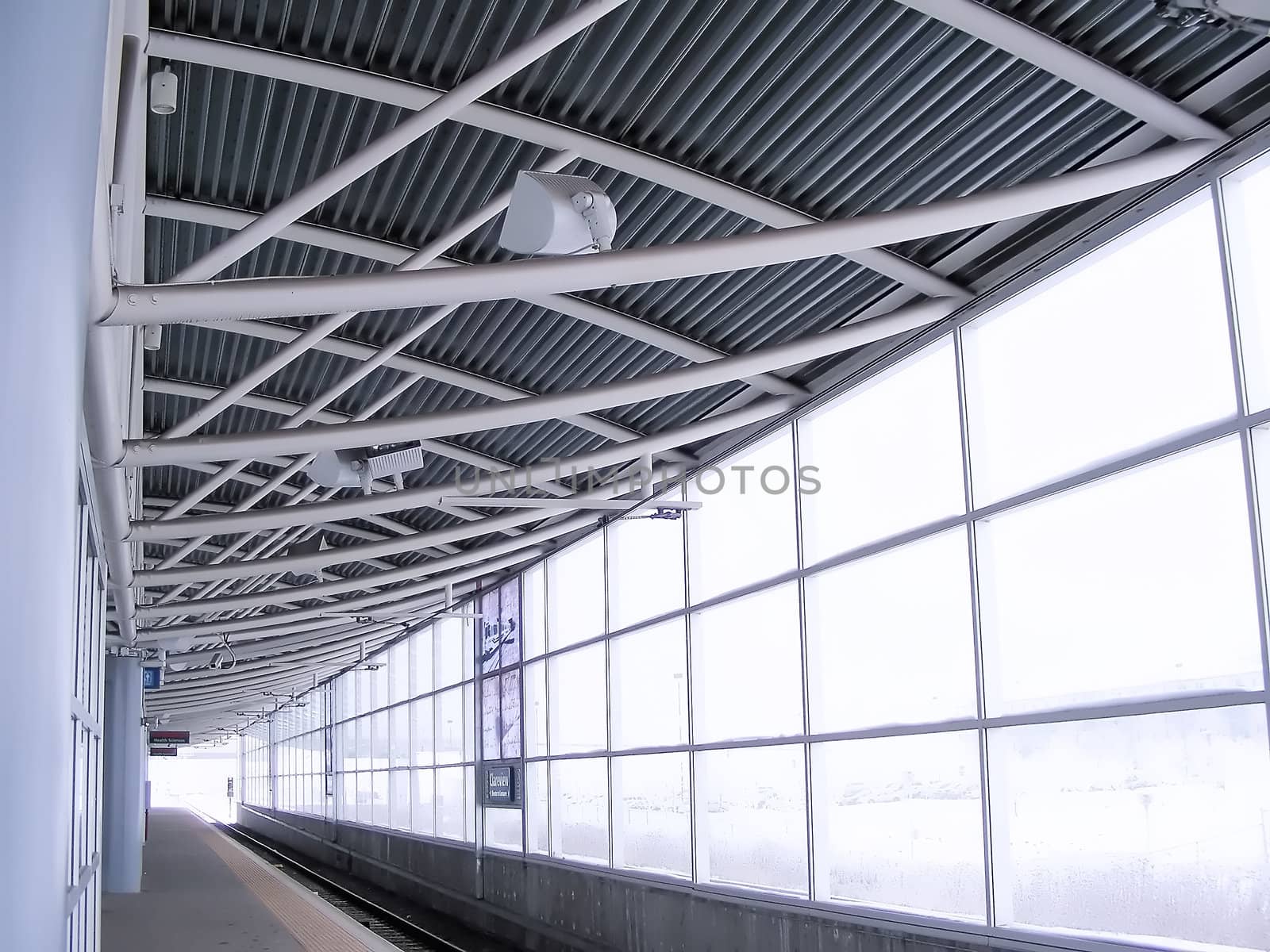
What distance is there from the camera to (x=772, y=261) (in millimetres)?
8570

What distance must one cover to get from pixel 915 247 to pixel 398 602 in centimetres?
2188

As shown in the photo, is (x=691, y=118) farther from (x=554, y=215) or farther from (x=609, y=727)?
(x=609, y=727)

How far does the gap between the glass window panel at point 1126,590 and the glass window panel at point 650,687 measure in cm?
696

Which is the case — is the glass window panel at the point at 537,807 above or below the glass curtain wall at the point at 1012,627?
below

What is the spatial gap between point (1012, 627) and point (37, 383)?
411 inches

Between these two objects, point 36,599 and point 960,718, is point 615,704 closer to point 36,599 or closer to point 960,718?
point 960,718

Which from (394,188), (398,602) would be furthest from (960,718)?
(398,602)

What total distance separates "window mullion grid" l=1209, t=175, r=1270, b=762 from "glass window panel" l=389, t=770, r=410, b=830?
30.8m

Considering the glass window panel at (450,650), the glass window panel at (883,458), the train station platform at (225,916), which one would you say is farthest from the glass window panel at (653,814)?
the glass window panel at (450,650)

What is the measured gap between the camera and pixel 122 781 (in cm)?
2770

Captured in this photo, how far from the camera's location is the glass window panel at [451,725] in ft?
100.0

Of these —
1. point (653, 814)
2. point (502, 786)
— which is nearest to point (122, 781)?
point (502, 786)

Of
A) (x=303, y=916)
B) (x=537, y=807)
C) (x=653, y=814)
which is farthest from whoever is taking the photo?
(x=537, y=807)

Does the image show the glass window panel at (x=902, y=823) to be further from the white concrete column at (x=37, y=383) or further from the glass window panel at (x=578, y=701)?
the white concrete column at (x=37, y=383)
